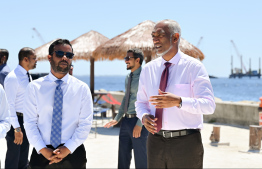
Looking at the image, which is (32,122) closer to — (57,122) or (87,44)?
(57,122)

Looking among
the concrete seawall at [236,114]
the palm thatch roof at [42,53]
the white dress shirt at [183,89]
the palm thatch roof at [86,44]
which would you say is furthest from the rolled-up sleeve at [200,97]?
the palm thatch roof at [42,53]

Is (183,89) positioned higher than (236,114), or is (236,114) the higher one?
(183,89)

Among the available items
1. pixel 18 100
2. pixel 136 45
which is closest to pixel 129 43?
pixel 136 45

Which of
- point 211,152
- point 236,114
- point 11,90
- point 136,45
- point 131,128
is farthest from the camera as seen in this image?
point 236,114

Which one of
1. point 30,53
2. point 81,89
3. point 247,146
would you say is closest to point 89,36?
point 247,146

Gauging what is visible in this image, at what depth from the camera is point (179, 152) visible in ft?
11.8

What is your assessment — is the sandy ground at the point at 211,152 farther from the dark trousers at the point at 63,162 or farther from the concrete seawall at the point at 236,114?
the dark trousers at the point at 63,162

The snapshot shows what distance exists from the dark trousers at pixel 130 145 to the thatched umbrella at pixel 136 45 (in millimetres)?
7863

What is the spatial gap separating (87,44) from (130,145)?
1254 centimetres

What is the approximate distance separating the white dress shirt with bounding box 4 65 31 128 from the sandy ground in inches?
94.7

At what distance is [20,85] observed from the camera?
18.9 feet

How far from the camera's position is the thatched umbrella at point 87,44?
17.6m

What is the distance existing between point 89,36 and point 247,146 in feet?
34.3

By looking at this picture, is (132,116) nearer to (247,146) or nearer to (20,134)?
(20,134)
